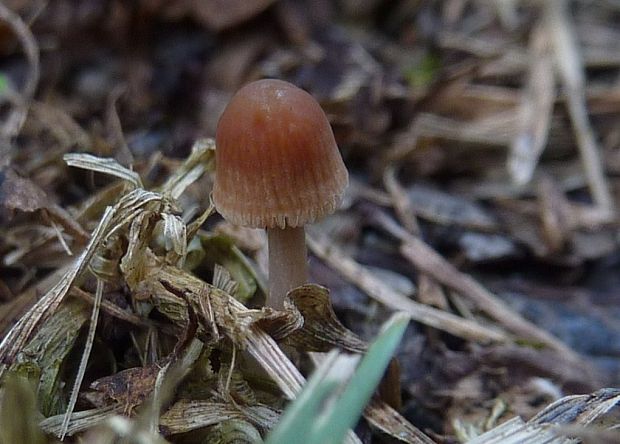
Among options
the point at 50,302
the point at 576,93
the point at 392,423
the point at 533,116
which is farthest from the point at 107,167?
the point at 576,93

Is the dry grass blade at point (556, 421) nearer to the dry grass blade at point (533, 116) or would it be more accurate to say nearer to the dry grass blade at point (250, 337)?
the dry grass blade at point (250, 337)

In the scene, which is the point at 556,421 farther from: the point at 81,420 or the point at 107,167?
the point at 107,167

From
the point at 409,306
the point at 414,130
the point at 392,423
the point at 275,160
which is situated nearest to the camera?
the point at 275,160

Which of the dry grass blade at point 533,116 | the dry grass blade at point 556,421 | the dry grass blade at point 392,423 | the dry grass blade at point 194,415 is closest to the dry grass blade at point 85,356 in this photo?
the dry grass blade at point 194,415

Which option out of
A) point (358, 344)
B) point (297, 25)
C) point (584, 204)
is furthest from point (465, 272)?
point (297, 25)

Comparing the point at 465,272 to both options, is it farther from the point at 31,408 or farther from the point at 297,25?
the point at 31,408

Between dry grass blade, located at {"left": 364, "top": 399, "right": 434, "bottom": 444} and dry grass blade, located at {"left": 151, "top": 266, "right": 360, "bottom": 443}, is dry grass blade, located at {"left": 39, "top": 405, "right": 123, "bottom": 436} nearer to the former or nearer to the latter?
dry grass blade, located at {"left": 151, "top": 266, "right": 360, "bottom": 443}

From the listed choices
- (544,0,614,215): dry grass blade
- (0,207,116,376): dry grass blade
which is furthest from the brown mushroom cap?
(544,0,614,215): dry grass blade
